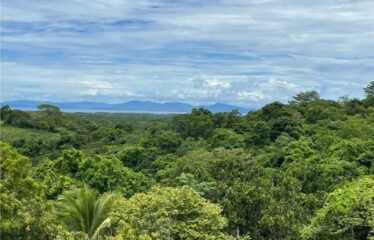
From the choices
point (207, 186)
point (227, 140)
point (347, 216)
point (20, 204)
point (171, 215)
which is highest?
point (20, 204)

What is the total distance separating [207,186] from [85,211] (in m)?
10.3

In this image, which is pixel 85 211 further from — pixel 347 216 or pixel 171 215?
pixel 347 216

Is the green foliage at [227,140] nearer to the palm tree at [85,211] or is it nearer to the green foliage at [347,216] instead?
the palm tree at [85,211]

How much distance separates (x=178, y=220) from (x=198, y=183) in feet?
32.5

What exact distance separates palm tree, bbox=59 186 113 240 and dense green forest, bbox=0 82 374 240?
36 millimetres

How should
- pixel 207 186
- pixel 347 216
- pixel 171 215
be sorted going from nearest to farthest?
1. pixel 347 216
2. pixel 171 215
3. pixel 207 186

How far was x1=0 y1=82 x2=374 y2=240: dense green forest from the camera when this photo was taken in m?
12.7

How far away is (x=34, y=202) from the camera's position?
38.2 feet

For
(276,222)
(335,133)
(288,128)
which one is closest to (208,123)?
(288,128)

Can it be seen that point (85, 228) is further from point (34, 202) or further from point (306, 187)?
point (306, 187)

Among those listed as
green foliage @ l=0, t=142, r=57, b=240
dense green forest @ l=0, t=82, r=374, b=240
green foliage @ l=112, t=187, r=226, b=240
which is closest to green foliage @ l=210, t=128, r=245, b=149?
dense green forest @ l=0, t=82, r=374, b=240

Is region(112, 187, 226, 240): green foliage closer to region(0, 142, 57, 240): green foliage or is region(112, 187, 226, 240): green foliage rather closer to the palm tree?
the palm tree

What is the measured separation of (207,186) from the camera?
2773 centimetres

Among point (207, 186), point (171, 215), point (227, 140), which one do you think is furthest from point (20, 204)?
point (227, 140)
